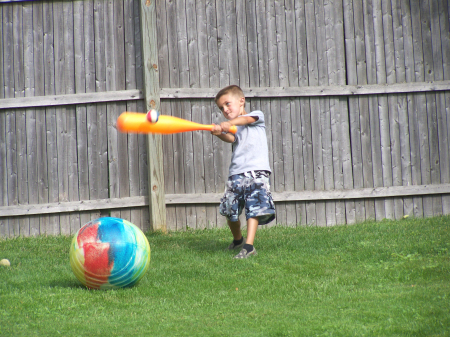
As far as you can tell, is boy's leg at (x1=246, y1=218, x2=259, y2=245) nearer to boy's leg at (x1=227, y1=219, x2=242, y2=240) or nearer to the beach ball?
boy's leg at (x1=227, y1=219, x2=242, y2=240)

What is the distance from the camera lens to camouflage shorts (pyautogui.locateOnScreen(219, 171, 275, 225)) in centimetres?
442

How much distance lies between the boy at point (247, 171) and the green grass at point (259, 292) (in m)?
0.34

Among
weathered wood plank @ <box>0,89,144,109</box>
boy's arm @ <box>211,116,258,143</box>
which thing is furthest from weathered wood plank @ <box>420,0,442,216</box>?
weathered wood plank @ <box>0,89,144,109</box>

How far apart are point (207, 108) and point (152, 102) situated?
2.08 feet

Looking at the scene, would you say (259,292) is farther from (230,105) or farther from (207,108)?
(207,108)

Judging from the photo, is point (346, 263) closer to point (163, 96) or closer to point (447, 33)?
point (163, 96)

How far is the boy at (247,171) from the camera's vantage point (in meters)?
4.42

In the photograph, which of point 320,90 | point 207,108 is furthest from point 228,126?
point 320,90

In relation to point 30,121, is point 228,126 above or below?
below

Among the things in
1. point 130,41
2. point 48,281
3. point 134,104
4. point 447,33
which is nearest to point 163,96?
point 134,104

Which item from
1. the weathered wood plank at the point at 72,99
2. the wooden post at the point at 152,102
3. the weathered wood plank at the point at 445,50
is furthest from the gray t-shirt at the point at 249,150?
the weathered wood plank at the point at 445,50

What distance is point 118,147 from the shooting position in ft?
19.7

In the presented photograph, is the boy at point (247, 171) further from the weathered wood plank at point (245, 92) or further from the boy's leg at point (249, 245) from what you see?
the weathered wood plank at point (245, 92)

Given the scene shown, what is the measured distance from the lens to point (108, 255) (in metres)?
3.22
